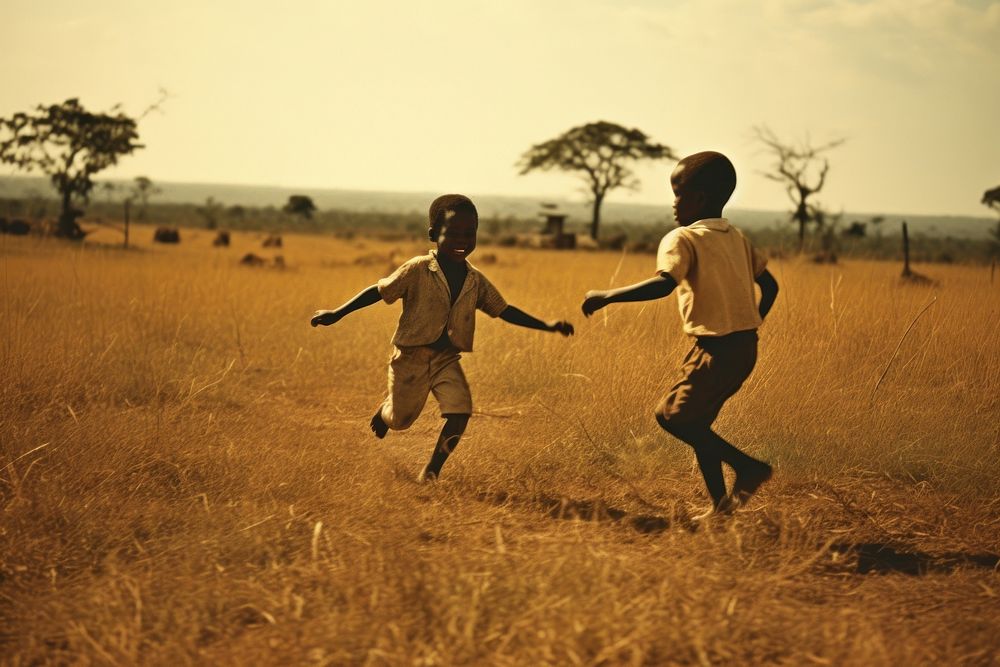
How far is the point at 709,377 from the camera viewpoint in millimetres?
3309

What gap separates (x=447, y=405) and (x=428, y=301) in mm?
459

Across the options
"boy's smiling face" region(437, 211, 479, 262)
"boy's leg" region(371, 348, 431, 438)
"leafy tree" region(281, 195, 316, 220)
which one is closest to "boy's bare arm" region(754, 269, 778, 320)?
"boy's smiling face" region(437, 211, 479, 262)

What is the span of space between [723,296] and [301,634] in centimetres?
188

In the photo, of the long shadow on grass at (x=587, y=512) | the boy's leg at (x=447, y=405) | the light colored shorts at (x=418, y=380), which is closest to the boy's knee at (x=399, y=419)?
the light colored shorts at (x=418, y=380)

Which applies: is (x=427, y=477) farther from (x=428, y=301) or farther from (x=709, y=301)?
(x=709, y=301)

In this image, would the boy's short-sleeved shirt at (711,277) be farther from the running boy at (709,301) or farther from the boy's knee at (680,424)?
the boy's knee at (680,424)

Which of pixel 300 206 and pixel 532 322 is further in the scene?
pixel 300 206

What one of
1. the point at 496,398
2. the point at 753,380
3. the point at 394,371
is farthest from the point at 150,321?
the point at 753,380

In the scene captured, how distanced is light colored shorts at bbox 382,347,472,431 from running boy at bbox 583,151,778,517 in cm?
79

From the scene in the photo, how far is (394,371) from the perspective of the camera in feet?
13.0

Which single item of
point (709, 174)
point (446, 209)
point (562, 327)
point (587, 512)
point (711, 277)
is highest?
point (709, 174)

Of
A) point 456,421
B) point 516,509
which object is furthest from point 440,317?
point 516,509

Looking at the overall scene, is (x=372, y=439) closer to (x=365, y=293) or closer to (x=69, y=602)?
(x=365, y=293)

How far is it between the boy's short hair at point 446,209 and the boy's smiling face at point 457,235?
0.02 m
